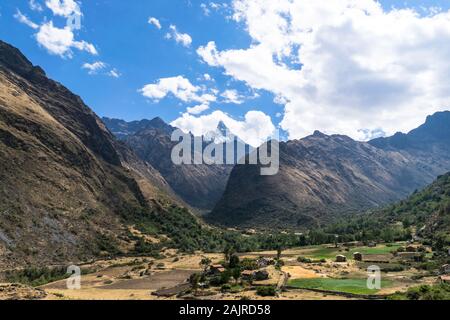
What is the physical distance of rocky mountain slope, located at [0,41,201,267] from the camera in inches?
4112

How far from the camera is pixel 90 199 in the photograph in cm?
14100

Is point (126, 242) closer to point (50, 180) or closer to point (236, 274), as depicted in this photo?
point (50, 180)

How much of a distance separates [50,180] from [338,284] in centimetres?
9320

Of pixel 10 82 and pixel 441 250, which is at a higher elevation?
pixel 10 82

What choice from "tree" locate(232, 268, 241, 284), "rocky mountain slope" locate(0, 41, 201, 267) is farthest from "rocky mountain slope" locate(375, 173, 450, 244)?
"rocky mountain slope" locate(0, 41, 201, 267)

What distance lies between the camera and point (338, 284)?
7012cm

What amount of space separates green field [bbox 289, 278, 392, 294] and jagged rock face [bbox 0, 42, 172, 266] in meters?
60.2

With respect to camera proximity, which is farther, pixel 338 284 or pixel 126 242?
pixel 126 242

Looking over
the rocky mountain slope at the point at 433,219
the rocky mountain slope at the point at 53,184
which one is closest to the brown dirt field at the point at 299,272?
the rocky mountain slope at the point at 433,219

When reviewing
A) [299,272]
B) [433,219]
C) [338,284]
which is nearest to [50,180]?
[299,272]
